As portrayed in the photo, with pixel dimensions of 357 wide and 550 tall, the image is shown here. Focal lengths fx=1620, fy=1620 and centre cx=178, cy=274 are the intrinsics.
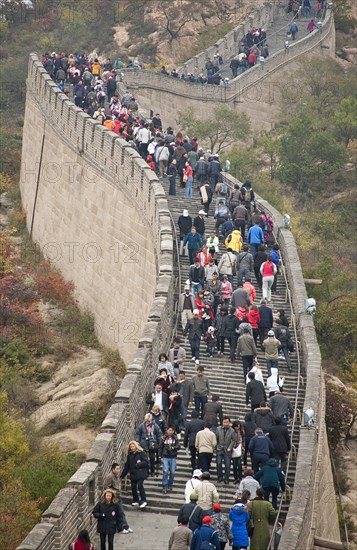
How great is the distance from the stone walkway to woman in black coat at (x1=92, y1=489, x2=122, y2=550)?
0.45m

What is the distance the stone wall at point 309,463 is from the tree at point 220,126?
22.1m

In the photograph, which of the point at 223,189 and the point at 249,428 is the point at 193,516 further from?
the point at 223,189

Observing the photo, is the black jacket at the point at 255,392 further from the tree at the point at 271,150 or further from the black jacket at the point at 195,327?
the tree at the point at 271,150

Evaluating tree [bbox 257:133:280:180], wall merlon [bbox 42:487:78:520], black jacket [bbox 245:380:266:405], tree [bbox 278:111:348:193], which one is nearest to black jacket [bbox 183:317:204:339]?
black jacket [bbox 245:380:266:405]

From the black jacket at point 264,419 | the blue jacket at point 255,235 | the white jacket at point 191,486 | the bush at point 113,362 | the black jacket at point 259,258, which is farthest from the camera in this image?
the bush at point 113,362

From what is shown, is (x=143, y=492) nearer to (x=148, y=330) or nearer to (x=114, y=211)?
(x=148, y=330)

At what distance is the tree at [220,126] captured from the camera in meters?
57.7

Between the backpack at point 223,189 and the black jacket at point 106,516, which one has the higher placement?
the backpack at point 223,189

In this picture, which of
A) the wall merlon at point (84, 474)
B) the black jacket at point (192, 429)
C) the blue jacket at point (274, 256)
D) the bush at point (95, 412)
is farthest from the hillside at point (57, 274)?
the blue jacket at point (274, 256)

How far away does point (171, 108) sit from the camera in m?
59.2

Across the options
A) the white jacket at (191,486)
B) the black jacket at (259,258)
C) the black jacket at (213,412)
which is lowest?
the white jacket at (191,486)

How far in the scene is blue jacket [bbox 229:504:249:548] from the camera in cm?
2195

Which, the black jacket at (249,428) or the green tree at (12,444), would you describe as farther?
the green tree at (12,444)

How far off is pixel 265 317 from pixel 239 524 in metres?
8.70
